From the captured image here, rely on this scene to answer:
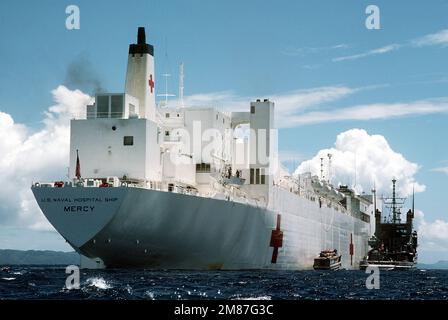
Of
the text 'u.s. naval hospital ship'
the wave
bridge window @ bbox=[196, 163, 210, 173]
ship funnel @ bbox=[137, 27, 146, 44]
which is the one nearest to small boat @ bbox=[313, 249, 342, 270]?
the text 'u.s. naval hospital ship'

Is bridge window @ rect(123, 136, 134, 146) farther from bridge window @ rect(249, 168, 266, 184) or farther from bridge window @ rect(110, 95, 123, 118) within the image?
bridge window @ rect(249, 168, 266, 184)

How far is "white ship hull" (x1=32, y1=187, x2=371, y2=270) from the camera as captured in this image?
116 ft

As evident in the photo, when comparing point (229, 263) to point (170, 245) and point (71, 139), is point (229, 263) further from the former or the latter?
point (71, 139)

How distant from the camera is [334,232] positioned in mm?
70438

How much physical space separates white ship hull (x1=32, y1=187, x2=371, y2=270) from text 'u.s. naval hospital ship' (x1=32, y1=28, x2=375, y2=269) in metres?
0.05

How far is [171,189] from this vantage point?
39.6m

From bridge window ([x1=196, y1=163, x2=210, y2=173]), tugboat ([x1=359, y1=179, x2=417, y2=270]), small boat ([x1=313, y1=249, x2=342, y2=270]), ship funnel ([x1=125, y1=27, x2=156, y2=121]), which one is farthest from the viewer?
tugboat ([x1=359, y1=179, x2=417, y2=270])

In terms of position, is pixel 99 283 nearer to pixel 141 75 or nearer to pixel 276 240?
pixel 141 75

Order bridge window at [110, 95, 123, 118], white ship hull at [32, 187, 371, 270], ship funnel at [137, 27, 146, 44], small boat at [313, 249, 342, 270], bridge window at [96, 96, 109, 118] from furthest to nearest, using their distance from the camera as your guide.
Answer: small boat at [313, 249, 342, 270] < ship funnel at [137, 27, 146, 44] < bridge window at [96, 96, 109, 118] < bridge window at [110, 95, 123, 118] < white ship hull at [32, 187, 371, 270]

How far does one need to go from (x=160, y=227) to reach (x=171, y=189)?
3.02 meters

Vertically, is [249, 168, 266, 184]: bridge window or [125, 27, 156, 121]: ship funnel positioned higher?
[125, 27, 156, 121]: ship funnel

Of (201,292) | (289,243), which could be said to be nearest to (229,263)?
(289,243)

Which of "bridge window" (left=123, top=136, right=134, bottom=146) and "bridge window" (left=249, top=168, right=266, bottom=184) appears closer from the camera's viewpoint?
"bridge window" (left=123, top=136, right=134, bottom=146)
